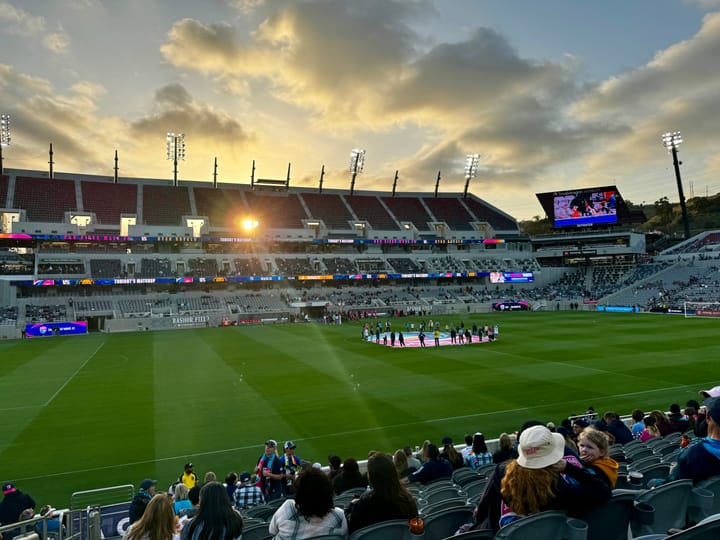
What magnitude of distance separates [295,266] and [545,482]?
6424 centimetres

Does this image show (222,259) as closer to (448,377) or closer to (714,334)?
(448,377)

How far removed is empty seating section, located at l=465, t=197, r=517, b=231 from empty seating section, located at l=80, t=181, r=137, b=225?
5801 cm

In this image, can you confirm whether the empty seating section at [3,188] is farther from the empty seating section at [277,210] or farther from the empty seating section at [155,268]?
the empty seating section at [277,210]

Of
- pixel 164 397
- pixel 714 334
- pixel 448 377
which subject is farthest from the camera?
pixel 714 334

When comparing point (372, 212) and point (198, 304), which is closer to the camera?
point (198, 304)

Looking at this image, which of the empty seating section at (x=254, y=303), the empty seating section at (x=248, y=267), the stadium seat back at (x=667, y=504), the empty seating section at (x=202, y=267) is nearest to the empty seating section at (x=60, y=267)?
the empty seating section at (x=202, y=267)

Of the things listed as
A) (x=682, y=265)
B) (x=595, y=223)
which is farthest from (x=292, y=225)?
(x=682, y=265)

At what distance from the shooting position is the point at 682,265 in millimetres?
64625

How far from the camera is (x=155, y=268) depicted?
5838 centimetres

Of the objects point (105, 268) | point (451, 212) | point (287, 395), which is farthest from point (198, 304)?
point (451, 212)

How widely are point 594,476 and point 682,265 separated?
75028mm

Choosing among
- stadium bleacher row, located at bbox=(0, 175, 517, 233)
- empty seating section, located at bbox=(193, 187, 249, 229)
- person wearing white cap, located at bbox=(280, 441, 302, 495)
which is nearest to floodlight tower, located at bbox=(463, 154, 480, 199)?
stadium bleacher row, located at bbox=(0, 175, 517, 233)

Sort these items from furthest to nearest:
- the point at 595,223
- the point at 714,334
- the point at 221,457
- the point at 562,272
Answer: the point at 562,272 < the point at 595,223 < the point at 714,334 < the point at 221,457

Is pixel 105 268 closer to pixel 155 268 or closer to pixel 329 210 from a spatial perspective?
pixel 155 268
